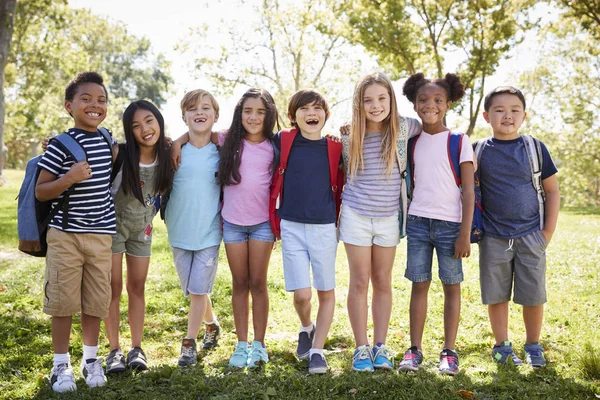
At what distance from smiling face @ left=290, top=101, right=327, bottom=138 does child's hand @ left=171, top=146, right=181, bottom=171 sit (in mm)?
950

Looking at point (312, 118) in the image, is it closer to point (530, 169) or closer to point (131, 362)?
point (530, 169)

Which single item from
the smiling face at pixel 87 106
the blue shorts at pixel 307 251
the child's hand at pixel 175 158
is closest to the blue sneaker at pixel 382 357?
the blue shorts at pixel 307 251

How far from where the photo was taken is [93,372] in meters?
3.65

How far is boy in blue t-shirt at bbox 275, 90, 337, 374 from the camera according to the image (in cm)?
394

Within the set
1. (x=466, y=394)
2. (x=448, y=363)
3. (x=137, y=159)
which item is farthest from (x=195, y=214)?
(x=466, y=394)

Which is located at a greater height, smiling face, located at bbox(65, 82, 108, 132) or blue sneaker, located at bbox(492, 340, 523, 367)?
smiling face, located at bbox(65, 82, 108, 132)

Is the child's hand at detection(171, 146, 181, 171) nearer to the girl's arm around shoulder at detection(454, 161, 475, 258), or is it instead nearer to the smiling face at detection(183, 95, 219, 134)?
the smiling face at detection(183, 95, 219, 134)

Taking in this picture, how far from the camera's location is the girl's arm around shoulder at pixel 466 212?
3791 mm

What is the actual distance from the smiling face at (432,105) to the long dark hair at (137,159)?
6.35 ft

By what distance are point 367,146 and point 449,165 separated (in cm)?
60

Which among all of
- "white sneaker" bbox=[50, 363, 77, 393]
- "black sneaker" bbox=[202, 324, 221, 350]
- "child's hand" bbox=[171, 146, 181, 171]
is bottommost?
"black sneaker" bbox=[202, 324, 221, 350]

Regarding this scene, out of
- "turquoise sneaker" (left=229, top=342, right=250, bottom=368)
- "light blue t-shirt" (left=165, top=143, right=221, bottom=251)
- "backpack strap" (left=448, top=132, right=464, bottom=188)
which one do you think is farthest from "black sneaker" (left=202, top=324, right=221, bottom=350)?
"backpack strap" (left=448, top=132, right=464, bottom=188)

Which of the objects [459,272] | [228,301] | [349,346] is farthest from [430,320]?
[228,301]

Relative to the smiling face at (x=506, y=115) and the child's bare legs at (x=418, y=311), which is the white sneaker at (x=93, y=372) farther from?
the smiling face at (x=506, y=115)
